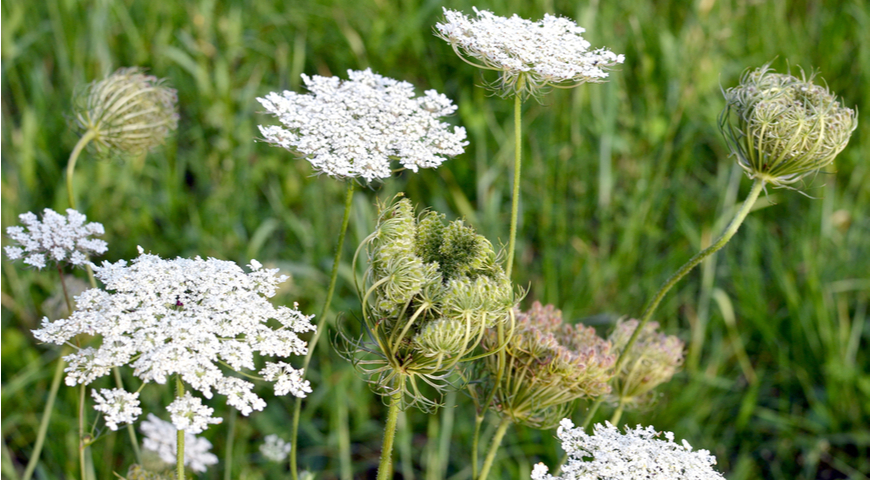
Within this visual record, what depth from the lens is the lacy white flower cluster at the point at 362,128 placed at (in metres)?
1.25

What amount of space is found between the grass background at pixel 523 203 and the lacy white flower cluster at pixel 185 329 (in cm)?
158

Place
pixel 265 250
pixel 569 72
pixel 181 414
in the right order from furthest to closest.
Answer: pixel 265 250, pixel 569 72, pixel 181 414

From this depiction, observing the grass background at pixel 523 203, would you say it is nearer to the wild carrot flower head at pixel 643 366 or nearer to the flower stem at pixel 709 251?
the wild carrot flower head at pixel 643 366

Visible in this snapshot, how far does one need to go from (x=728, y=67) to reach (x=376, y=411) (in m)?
2.53

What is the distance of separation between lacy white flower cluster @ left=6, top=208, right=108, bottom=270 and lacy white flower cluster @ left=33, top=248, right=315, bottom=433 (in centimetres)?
25

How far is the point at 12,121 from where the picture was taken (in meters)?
3.89

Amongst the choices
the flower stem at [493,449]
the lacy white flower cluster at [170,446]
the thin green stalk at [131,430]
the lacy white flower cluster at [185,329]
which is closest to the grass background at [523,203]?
the lacy white flower cluster at [170,446]

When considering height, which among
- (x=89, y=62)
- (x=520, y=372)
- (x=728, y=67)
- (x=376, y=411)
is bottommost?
(x=520, y=372)

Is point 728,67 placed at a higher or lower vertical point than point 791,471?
higher

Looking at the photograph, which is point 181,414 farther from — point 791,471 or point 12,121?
point 12,121

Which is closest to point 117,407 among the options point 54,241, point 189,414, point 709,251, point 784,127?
point 189,414

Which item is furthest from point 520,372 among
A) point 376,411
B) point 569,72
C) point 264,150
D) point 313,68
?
point 313,68

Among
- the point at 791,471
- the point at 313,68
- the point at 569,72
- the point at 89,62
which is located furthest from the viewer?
the point at 313,68

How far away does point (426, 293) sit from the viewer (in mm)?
1139
